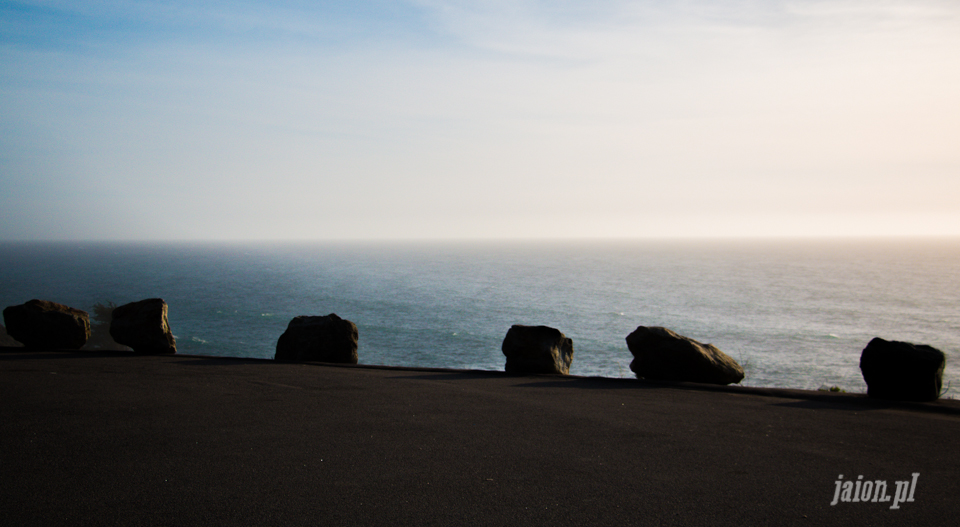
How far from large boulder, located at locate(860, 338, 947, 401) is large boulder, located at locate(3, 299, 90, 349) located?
48.7ft

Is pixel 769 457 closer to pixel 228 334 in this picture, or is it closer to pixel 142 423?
pixel 142 423

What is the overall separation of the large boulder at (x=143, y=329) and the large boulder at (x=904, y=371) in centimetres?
1299

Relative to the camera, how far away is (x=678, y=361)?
958cm

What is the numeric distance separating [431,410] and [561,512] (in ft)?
10.3

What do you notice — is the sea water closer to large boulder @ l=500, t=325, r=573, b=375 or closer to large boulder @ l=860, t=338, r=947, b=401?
large boulder @ l=500, t=325, r=573, b=375

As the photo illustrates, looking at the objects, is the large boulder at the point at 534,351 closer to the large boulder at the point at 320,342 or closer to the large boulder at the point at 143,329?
the large boulder at the point at 320,342

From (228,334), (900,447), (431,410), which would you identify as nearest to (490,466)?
(431,410)

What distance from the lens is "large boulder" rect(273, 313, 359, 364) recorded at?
11023 millimetres

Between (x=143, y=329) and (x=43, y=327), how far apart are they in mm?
2158

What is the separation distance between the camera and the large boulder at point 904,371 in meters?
7.85

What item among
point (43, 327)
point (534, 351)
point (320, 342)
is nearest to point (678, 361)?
point (534, 351)

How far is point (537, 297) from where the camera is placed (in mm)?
76062

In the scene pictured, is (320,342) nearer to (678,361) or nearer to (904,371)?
(678,361)

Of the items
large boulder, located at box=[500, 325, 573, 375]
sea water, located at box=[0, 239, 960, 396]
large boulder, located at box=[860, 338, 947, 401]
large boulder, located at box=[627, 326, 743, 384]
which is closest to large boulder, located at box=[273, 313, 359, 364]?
large boulder, located at box=[500, 325, 573, 375]
